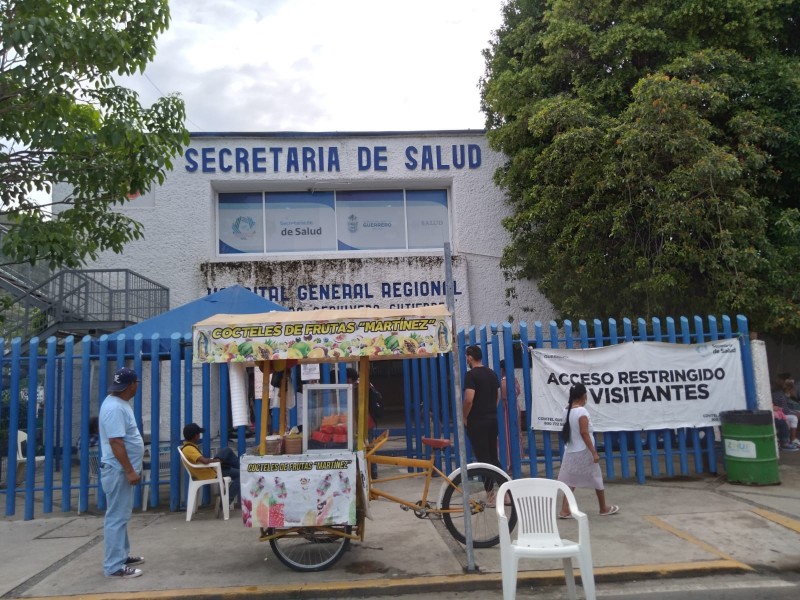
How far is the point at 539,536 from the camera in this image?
16.7 feet

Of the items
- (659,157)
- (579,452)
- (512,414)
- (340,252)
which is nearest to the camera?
(579,452)

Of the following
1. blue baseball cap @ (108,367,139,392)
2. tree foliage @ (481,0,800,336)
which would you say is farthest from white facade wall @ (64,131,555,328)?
blue baseball cap @ (108,367,139,392)

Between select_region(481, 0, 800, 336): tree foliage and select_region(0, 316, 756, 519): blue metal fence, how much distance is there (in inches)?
49.6

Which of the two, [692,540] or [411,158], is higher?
[411,158]

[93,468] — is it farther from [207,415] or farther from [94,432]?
[207,415]

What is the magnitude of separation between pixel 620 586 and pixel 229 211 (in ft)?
37.4

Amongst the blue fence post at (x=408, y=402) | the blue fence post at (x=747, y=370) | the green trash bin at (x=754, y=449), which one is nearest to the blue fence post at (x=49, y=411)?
the blue fence post at (x=408, y=402)

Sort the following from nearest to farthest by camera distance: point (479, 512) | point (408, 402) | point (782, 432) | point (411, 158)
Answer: point (479, 512) < point (408, 402) < point (782, 432) < point (411, 158)

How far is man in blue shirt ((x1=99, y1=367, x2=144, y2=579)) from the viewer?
5684 millimetres

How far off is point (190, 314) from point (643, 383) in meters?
6.35

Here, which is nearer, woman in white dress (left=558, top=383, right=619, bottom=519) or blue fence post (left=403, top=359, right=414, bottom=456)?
woman in white dress (left=558, top=383, right=619, bottom=519)

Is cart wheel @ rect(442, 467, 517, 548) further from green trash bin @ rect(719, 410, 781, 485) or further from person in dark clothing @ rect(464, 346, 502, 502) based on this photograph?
green trash bin @ rect(719, 410, 781, 485)

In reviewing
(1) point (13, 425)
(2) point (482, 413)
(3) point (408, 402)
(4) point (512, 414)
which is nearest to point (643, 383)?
(4) point (512, 414)

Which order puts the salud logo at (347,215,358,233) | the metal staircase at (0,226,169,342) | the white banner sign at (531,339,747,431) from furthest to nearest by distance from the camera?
1. the salud logo at (347,215,358,233)
2. the metal staircase at (0,226,169,342)
3. the white banner sign at (531,339,747,431)
